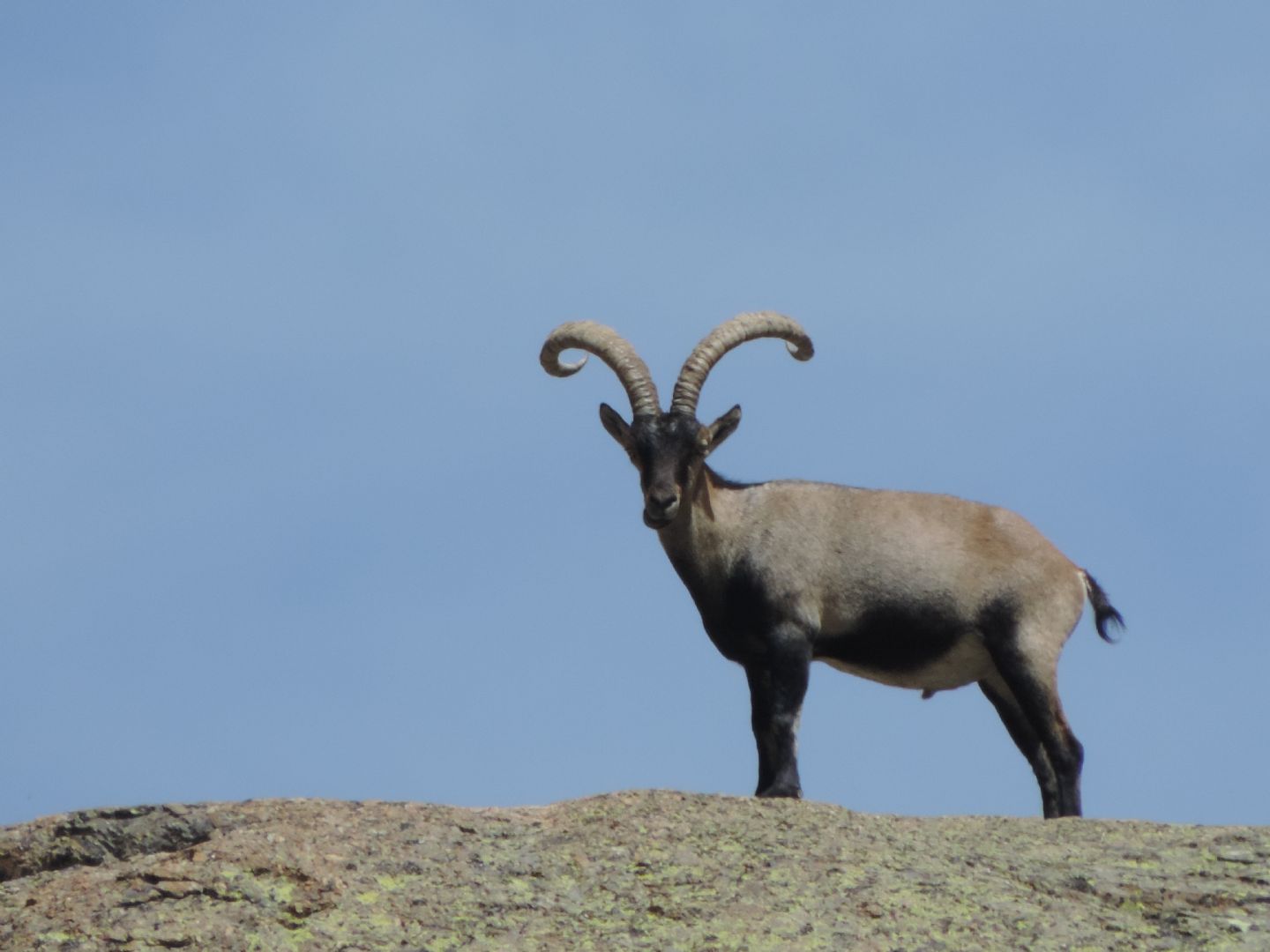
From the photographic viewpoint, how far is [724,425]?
54.9 feet

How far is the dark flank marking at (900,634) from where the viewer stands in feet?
52.2

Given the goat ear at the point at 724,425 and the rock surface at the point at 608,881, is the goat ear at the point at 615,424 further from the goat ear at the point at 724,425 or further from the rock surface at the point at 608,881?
the rock surface at the point at 608,881

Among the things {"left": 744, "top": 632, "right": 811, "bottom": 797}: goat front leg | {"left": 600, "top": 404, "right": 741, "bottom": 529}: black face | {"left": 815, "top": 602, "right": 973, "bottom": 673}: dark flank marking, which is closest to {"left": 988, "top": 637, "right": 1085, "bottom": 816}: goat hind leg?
{"left": 815, "top": 602, "right": 973, "bottom": 673}: dark flank marking

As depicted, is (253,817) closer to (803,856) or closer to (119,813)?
(119,813)

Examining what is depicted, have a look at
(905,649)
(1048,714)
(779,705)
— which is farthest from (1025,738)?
(779,705)

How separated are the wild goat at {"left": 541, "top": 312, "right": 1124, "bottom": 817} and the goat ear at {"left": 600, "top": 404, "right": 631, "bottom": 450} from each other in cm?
3

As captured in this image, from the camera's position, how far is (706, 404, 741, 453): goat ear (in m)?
16.7

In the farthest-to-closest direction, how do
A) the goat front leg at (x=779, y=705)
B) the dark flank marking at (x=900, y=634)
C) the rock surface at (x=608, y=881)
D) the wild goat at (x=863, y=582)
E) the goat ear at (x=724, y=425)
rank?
the goat ear at (x=724, y=425) < the dark flank marking at (x=900, y=634) < the wild goat at (x=863, y=582) < the goat front leg at (x=779, y=705) < the rock surface at (x=608, y=881)

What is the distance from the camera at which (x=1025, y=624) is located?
15914 millimetres

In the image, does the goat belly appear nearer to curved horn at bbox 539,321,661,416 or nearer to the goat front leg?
the goat front leg

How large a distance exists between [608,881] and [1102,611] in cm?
676

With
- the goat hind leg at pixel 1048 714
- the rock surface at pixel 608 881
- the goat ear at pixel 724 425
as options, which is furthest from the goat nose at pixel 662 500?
the rock surface at pixel 608 881

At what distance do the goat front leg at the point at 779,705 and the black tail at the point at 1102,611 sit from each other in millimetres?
2641

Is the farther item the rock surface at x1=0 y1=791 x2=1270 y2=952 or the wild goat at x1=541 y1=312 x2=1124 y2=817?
the wild goat at x1=541 y1=312 x2=1124 y2=817
